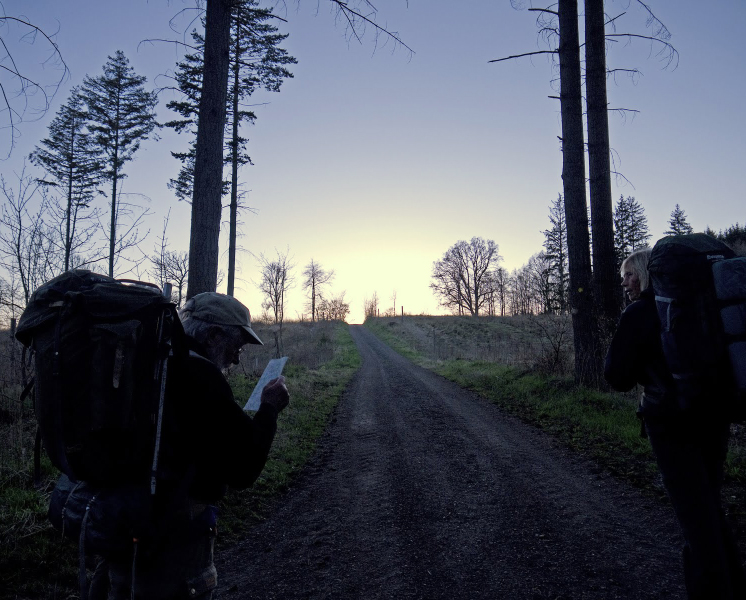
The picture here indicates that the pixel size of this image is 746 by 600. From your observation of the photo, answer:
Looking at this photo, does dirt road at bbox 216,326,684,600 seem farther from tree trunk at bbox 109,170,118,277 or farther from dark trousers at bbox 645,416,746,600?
tree trunk at bbox 109,170,118,277

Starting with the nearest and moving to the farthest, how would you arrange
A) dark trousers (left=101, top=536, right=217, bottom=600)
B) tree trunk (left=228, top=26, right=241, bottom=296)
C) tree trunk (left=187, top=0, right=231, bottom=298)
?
dark trousers (left=101, top=536, right=217, bottom=600) < tree trunk (left=187, top=0, right=231, bottom=298) < tree trunk (left=228, top=26, right=241, bottom=296)

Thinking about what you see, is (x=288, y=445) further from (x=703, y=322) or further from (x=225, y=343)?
(x=703, y=322)

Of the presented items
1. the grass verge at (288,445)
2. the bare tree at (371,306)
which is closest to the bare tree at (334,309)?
the bare tree at (371,306)

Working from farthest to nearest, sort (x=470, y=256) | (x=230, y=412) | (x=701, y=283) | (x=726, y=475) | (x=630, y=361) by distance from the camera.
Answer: (x=470, y=256) < (x=726, y=475) < (x=630, y=361) < (x=701, y=283) < (x=230, y=412)

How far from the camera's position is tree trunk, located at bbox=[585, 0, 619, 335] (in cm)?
912

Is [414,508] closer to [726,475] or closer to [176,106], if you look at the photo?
[726,475]

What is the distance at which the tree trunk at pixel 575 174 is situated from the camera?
368 inches

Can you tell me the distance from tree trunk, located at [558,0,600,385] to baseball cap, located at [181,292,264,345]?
8.52 m

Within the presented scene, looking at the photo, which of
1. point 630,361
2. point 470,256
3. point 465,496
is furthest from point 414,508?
point 470,256

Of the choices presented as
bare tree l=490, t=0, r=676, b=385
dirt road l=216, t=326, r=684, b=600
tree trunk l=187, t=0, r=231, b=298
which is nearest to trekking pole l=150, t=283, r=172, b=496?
dirt road l=216, t=326, r=684, b=600

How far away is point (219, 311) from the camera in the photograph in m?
2.14

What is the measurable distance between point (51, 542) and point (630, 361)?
14.7 ft

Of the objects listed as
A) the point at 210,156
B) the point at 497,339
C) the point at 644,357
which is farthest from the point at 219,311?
the point at 497,339

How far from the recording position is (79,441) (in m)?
1.50
